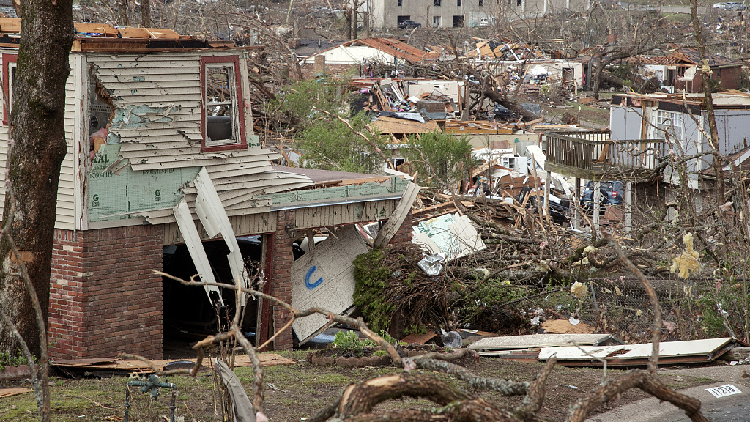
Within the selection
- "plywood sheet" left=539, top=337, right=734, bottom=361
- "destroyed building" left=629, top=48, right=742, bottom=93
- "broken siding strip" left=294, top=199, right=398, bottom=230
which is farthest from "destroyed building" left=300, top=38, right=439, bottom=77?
"plywood sheet" left=539, top=337, right=734, bottom=361

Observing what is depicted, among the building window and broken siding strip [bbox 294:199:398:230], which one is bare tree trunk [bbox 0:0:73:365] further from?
broken siding strip [bbox 294:199:398:230]

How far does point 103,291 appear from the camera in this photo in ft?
35.3

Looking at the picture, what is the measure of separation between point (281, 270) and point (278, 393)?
451 centimetres

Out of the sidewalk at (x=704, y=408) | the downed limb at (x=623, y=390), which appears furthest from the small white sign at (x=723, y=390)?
the downed limb at (x=623, y=390)

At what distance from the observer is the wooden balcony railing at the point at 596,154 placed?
23.1m

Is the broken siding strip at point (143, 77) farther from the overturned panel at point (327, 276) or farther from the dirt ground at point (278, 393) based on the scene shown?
the overturned panel at point (327, 276)

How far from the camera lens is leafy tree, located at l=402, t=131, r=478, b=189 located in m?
23.0

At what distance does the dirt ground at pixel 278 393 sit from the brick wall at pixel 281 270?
7.14 ft

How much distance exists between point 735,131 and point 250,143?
50.8 ft

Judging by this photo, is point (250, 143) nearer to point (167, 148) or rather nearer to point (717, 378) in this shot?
point (167, 148)

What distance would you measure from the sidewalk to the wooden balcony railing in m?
13.8

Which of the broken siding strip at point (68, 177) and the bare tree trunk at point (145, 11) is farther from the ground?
the bare tree trunk at point (145, 11)

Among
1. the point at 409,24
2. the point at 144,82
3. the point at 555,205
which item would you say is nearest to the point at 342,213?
the point at 144,82

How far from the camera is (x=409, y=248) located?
1380cm
